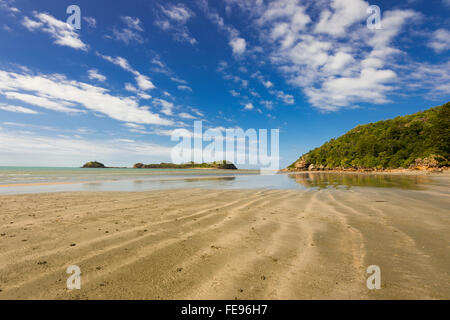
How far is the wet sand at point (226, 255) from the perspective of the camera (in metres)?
2.48

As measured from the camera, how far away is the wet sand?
2484mm

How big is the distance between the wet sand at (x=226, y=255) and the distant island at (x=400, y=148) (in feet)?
162

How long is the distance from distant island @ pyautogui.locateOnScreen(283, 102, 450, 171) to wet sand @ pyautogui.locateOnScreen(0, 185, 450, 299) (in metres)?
49.3

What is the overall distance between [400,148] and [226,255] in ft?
221

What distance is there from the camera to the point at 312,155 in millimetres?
89875

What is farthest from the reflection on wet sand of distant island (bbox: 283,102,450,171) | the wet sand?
distant island (bbox: 283,102,450,171)

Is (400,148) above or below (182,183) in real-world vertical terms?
above

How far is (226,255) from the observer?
11.6 ft
